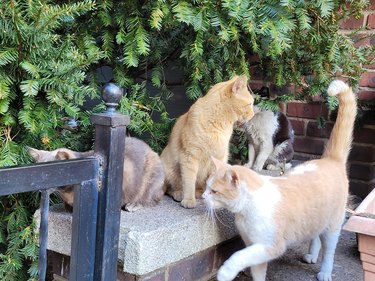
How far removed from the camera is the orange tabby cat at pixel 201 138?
6.88 feet

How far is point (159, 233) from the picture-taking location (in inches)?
66.1

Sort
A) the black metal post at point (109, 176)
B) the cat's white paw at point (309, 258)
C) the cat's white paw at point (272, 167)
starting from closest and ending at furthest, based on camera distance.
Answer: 1. the black metal post at point (109, 176)
2. the cat's white paw at point (309, 258)
3. the cat's white paw at point (272, 167)

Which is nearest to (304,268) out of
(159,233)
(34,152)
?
(159,233)

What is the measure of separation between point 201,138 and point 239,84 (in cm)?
34

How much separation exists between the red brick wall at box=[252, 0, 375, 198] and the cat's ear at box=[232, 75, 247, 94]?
2.83ft

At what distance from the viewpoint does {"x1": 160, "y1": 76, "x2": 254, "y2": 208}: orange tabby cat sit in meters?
Result: 2.10

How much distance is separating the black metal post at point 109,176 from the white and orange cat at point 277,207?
0.57m

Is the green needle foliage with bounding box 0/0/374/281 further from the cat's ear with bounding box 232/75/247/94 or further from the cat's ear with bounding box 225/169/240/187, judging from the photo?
the cat's ear with bounding box 225/169/240/187

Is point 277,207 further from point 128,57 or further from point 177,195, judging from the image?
point 128,57

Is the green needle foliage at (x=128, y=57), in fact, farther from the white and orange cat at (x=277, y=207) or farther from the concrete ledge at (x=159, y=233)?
the white and orange cat at (x=277, y=207)

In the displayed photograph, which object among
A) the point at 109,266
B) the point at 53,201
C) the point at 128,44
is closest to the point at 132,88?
the point at 128,44

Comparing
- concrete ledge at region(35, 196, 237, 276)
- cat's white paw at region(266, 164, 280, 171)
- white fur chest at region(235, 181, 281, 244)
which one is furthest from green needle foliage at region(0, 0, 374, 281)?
white fur chest at region(235, 181, 281, 244)

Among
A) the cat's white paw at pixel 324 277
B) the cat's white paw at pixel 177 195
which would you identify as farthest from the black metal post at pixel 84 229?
the cat's white paw at pixel 324 277

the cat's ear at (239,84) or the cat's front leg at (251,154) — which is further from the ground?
the cat's ear at (239,84)
